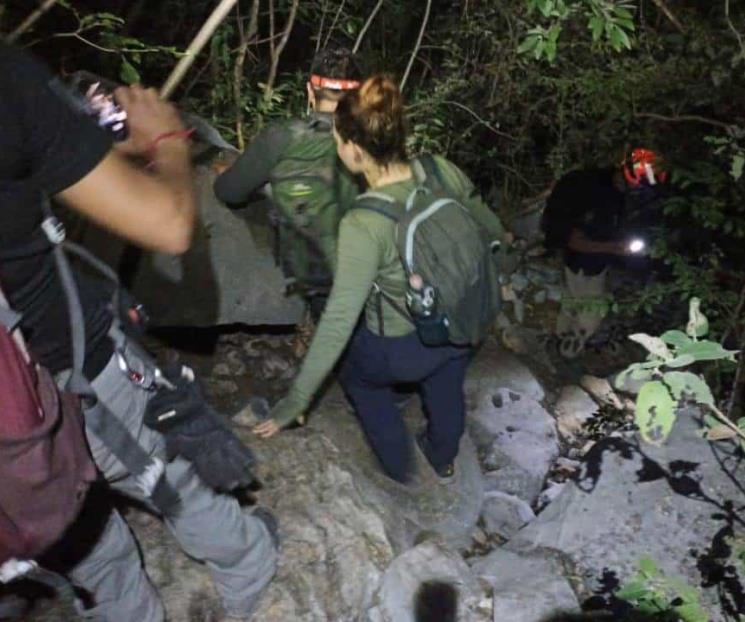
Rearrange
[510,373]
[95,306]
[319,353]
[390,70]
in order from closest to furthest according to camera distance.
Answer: [95,306] < [319,353] < [510,373] < [390,70]

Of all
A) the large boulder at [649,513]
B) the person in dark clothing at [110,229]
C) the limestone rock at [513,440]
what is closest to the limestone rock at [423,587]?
the large boulder at [649,513]

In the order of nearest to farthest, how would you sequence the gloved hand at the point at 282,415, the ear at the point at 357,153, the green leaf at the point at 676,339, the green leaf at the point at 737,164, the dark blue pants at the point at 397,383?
the green leaf at the point at 676,339
the ear at the point at 357,153
the gloved hand at the point at 282,415
the dark blue pants at the point at 397,383
the green leaf at the point at 737,164

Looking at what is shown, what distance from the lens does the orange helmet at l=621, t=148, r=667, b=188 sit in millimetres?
5262

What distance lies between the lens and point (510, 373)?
215 inches

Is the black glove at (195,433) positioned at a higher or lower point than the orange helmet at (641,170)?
higher

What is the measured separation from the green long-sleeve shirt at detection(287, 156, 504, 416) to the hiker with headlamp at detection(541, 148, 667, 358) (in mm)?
2333

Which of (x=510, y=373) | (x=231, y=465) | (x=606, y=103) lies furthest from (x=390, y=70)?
(x=231, y=465)

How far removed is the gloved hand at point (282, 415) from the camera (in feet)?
10.5

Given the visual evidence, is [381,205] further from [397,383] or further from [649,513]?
[649,513]

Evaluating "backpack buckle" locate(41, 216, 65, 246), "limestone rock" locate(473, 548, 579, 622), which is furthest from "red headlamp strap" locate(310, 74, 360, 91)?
"limestone rock" locate(473, 548, 579, 622)

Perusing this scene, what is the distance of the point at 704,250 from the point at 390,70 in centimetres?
366

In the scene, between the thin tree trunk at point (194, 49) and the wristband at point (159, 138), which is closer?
the wristband at point (159, 138)

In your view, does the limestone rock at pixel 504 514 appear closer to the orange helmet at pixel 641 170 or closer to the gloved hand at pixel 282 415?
the gloved hand at pixel 282 415

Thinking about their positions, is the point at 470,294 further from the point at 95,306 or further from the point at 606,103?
the point at 606,103
